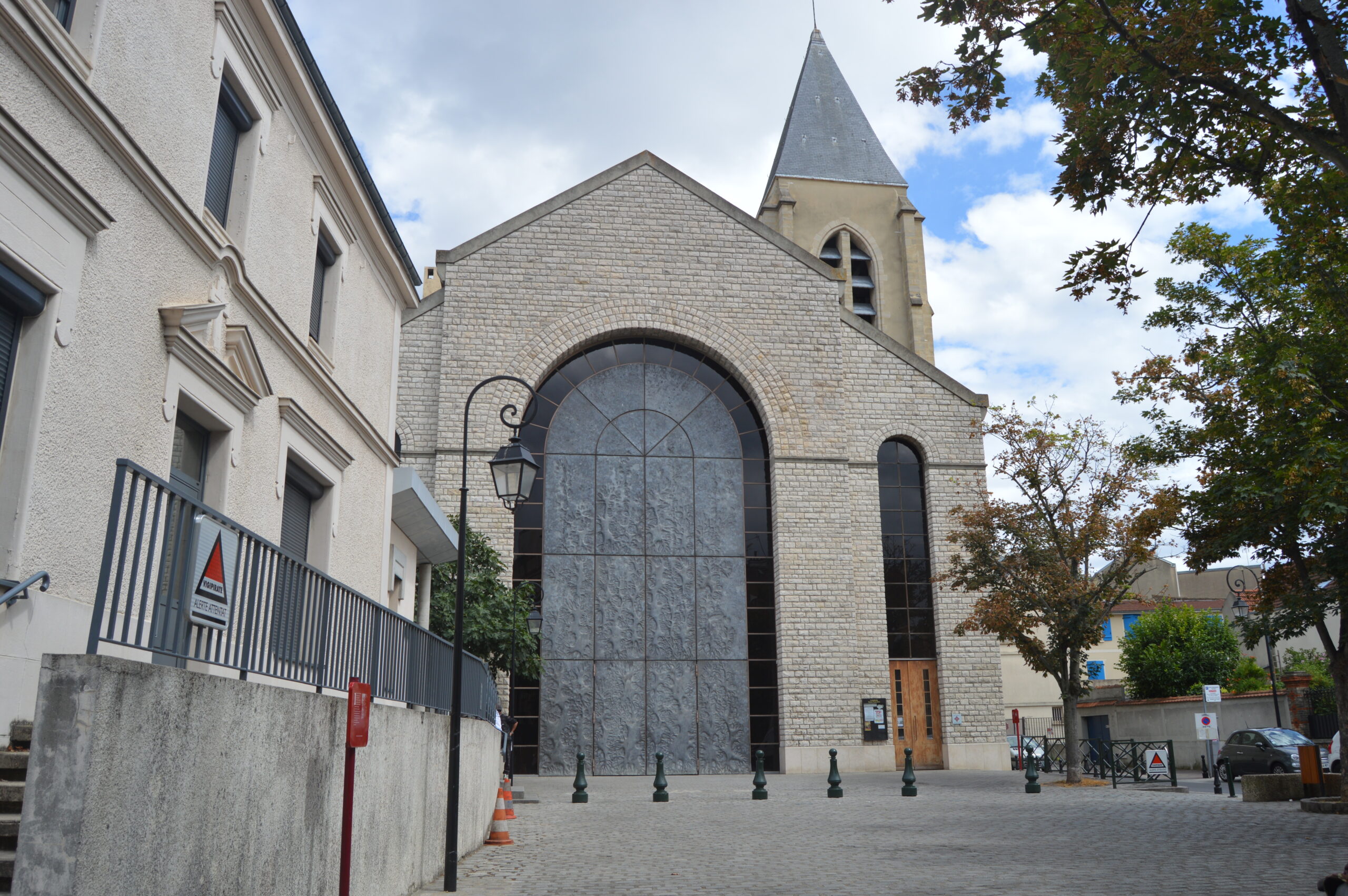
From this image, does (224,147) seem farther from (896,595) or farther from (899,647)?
(899,647)

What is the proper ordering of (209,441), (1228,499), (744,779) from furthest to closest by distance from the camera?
(744,779) < (1228,499) < (209,441)

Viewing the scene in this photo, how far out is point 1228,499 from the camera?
47.2ft

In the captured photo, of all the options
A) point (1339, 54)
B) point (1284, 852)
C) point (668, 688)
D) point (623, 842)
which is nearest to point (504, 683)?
point (668, 688)

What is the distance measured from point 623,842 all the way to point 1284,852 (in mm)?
7060

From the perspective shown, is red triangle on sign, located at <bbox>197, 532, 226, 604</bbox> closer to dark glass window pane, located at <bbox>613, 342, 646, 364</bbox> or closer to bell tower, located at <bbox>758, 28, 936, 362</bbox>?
dark glass window pane, located at <bbox>613, 342, 646, 364</bbox>

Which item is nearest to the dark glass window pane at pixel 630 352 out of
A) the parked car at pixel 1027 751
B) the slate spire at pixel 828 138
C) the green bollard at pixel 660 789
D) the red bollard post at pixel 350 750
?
the green bollard at pixel 660 789

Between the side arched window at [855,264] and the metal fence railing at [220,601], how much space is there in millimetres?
36070

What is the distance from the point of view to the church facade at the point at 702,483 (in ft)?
83.4

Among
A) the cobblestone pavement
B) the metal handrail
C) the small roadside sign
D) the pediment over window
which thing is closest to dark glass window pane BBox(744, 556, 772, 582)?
the cobblestone pavement

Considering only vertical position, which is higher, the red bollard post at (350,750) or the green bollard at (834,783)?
the red bollard post at (350,750)

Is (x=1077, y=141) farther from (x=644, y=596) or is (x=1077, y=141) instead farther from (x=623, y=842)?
(x=644, y=596)

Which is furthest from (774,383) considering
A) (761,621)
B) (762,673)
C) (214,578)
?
(214,578)

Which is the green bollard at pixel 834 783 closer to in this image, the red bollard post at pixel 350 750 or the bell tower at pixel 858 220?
the red bollard post at pixel 350 750

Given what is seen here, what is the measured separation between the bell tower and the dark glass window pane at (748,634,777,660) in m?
18.6
